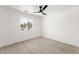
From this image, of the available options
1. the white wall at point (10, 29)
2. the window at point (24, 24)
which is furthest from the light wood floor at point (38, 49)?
the window at point (24, 24)

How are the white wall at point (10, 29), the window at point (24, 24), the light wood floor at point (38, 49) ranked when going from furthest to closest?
the window at point (24, 24) < the white wall at point (10, 29) < the light wood floor at point (38, 49)

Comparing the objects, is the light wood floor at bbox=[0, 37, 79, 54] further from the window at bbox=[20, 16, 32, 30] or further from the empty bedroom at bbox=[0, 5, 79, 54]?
the window at bbox=[20, 16, 32, 30]

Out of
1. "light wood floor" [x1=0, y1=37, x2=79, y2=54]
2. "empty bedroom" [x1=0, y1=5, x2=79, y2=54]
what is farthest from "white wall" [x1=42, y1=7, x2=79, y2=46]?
"light wood floor" [x1=0, y1=37, x2=79, y2=54]

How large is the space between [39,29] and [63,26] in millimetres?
1695

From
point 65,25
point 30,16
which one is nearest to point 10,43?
point 30,16

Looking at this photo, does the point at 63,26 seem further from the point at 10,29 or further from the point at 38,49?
the point at 10,29

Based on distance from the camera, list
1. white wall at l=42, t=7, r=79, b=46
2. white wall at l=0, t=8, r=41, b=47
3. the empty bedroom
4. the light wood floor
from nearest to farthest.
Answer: the light wood floor < the empty bedroom < white wall at l=0, t=8, r=41, b=47 < white wall at l=42, t=7, r=79, b=46

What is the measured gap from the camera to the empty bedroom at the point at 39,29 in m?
3.05

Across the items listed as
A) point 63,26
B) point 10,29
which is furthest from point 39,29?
point 10,29

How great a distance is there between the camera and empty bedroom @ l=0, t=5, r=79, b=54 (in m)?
3.05

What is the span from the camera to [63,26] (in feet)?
13.4

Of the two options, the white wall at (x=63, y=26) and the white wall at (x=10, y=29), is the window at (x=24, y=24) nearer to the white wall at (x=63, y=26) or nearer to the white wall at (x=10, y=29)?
the white wall at (x=10, y=29)
